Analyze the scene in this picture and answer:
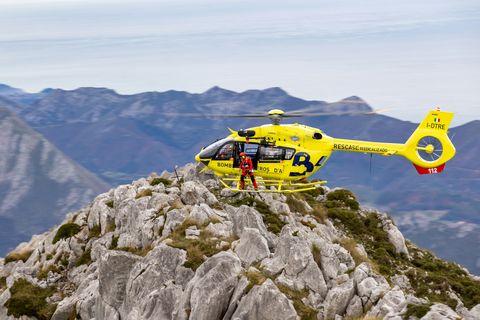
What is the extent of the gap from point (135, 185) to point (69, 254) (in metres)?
8.42

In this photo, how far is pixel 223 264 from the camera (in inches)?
1522

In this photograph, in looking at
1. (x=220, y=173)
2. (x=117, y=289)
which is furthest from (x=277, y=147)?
(x=117, y=289)

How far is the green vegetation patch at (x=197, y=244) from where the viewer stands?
41.6 m

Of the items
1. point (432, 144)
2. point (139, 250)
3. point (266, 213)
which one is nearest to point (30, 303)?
point (139, 250)

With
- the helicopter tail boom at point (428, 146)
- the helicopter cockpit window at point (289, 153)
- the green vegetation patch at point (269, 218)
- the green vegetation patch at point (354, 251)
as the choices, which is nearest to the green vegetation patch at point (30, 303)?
the green vegetation patch at point (269, 218)

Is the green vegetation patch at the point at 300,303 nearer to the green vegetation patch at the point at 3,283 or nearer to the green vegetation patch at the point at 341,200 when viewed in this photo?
the green vegetation patch at the point at 341,200

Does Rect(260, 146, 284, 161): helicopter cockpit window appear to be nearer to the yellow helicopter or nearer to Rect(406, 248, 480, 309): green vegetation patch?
the yellow helicopter

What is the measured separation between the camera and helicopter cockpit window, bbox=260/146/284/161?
171ft

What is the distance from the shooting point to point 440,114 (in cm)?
5478

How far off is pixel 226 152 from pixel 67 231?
14.4 metres

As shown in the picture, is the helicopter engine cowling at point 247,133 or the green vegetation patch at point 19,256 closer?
the helicopter engine cowling at point 247,133

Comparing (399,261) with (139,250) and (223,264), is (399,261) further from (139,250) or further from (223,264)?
(223,264)

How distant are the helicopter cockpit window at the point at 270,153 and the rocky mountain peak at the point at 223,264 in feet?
12.4

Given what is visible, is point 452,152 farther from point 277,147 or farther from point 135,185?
point 135,185
